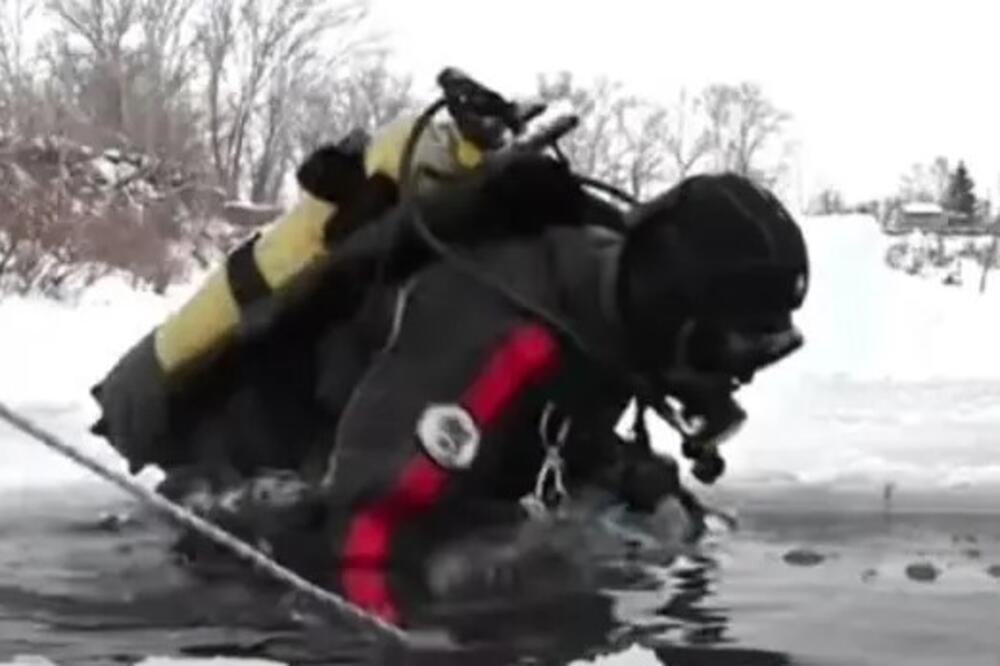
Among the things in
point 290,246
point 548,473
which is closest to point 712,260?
point 548,473

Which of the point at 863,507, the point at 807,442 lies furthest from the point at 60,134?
the point at 863,507

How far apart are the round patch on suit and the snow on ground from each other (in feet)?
4.01

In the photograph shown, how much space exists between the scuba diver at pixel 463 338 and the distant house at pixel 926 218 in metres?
51.9

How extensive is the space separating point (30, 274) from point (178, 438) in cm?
1875

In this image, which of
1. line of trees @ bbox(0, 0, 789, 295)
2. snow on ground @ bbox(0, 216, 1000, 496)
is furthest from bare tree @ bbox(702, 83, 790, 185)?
snow on ground @ bbox(0, 216, 1000, 496)

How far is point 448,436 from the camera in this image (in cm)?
302

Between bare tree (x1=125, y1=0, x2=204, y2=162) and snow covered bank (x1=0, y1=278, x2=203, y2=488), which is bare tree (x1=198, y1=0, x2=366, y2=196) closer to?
bare tree (x1=125, y1=0, x2=204, y2=162)

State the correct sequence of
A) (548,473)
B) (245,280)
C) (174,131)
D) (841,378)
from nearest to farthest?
(548,473)
(245,280)
(841,378)
(174,131)

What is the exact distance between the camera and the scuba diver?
9.68 feet

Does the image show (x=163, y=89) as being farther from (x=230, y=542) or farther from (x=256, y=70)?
(x=230, y=542)

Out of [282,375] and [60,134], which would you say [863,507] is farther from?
[60,134]

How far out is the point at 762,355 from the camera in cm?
289

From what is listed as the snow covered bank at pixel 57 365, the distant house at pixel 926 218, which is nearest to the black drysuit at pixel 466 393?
the snow covered bank at pixel 57 365

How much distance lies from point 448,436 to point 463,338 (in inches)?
6.5
